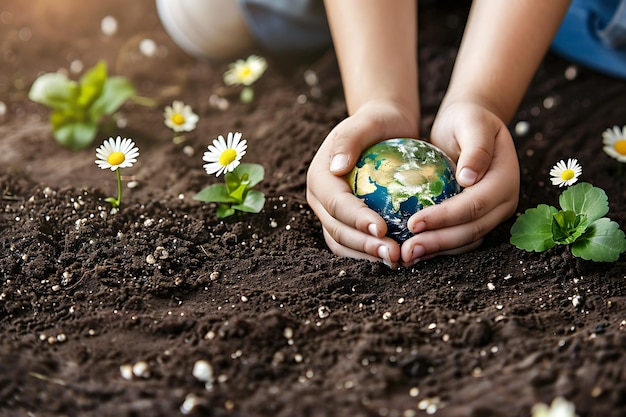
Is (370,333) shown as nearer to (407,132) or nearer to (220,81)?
(407,132)

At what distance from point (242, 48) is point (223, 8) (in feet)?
0.48

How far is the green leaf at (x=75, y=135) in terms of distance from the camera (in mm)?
1861

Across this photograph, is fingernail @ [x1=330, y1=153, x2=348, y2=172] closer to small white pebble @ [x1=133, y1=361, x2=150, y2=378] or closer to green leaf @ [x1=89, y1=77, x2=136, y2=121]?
small white pebble @ [x1=133, y1=361, x2=150, y2=378]

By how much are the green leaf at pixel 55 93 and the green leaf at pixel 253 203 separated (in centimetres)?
65

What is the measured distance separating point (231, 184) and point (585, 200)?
0.72 meters

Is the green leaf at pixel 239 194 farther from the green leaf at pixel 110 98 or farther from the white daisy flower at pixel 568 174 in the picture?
the white daisy flower at pixel 568 174

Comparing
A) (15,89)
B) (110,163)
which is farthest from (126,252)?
(15,89)

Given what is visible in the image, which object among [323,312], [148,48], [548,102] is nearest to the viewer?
[323,312]

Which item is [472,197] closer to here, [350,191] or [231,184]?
[350,191]

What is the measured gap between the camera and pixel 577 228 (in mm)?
1333

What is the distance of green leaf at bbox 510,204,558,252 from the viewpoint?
1.35m

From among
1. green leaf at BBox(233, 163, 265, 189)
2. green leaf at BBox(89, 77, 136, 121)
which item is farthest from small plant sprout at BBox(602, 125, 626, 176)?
green leaf at BBox(89, 77, 136, 121)

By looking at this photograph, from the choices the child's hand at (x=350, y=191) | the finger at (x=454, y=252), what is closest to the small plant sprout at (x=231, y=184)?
the child's hand at (x=350, y=191)

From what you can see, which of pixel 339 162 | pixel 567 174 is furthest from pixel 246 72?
pixel 567 174
